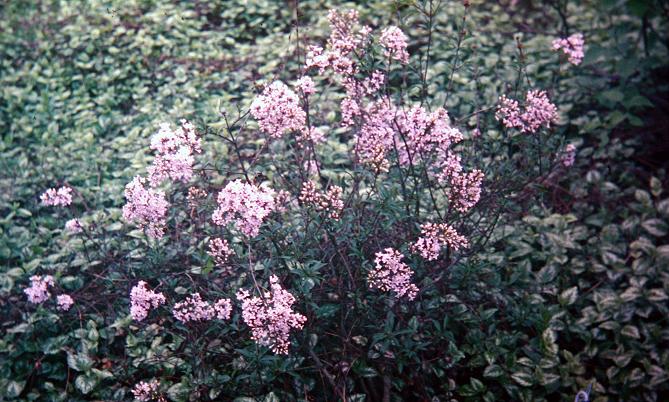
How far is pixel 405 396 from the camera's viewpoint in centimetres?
276

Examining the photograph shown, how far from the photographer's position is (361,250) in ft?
8.13

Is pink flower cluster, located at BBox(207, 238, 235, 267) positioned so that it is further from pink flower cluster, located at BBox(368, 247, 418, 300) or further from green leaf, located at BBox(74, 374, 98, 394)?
green leaf, located at BBox(74, 374, 98, 394)

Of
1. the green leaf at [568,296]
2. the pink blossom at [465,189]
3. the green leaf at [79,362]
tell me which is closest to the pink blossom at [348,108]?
the pink blossom at [465,189]

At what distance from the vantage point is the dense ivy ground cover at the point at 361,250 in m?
2.69

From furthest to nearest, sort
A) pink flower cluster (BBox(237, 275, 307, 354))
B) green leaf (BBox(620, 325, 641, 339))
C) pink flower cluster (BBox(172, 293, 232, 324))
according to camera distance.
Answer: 1. green leaf (BBox(620, 325, 641, 339))
2. pink flower cluster (BBox(172, 293, 232, 324))
3. pink flower cluster (BBox(237, 275, 307, 354))

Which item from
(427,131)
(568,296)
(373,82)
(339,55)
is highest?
(339,55)

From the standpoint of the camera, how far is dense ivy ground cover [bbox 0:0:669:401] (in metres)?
2.69

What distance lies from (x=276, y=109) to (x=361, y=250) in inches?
26.3

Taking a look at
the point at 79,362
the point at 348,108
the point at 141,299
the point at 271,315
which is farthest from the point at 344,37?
the point at 79,362

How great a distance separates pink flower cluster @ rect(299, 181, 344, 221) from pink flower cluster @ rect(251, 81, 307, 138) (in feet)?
0.76

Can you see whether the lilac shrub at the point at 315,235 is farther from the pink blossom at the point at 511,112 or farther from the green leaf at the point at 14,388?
the green leaf at the point at 14,388

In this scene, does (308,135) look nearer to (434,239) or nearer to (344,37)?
(344,37)

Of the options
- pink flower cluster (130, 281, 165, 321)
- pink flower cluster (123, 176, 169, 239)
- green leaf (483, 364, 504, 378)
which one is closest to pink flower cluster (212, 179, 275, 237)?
pink flower cluster (123, 176, 169, 239)

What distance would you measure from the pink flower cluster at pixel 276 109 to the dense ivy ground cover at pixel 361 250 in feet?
1.76
